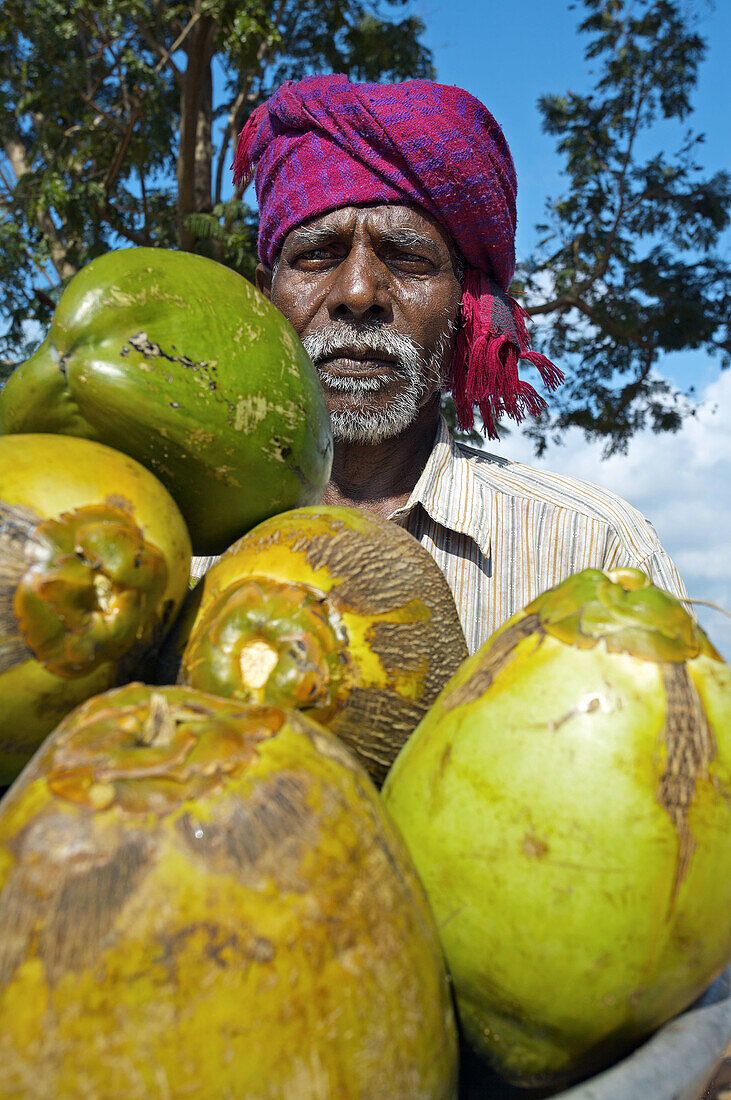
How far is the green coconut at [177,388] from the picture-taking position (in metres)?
1.10

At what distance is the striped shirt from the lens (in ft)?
9.20

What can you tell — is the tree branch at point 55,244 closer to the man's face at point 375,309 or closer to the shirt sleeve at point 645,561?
the man's face at point 375,309

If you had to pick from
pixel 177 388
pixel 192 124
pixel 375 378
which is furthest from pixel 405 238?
pixel 192 124

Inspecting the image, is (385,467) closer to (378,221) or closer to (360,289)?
(360,289)

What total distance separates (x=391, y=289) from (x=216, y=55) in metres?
7.33

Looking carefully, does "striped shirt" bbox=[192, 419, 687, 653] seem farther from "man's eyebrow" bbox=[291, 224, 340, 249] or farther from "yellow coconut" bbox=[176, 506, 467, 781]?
"yellow coconut" bbox=[176, 506, 467, 781]

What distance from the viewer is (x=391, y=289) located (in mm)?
2982

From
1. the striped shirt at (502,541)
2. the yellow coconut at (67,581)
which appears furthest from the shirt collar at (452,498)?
the yellow coconut at (67,581)

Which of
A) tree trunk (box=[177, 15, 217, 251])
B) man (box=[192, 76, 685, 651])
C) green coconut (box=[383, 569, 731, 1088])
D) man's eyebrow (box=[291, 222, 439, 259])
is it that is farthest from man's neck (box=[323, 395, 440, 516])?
tree trunk (box=[177, 15, 217, 251])

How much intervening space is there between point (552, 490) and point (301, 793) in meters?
2.57

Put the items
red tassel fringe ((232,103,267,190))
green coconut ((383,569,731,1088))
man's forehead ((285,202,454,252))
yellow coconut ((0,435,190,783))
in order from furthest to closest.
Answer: red tassel fringe ((232,103,267,190))
man's forehead ((285,202,454,252))
yellow coconut ((0,435,190,783))
green coconut ((383,569,731,1088))

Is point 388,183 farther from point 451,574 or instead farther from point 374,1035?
point 374,1035

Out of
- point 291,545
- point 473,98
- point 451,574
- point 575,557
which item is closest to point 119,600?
point 291,545

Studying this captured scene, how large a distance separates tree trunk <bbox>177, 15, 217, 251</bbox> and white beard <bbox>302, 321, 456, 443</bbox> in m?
5.66
